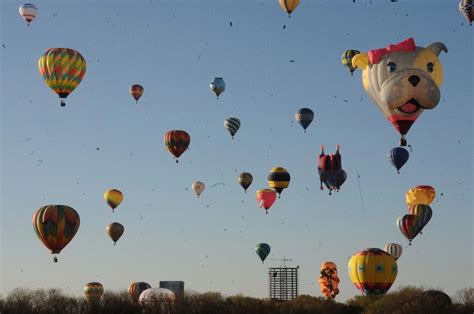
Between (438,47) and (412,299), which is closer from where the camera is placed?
(438,47)

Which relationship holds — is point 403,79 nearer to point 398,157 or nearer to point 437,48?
point 437,48

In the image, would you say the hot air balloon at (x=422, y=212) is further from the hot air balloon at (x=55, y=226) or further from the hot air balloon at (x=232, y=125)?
the hot air balloon at (x=55, y=226)

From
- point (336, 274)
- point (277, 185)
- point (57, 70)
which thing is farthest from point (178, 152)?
point (336, 274)

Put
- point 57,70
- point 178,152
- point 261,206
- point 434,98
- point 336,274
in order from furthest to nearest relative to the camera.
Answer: point 336,274, point 261,206, point 178,152, point 57,70, point 434,98

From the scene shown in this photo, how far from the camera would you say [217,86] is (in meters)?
99.5

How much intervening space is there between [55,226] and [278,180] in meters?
24.9

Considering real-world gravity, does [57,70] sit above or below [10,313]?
above

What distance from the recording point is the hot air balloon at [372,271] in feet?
285

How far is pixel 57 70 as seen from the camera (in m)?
78.8

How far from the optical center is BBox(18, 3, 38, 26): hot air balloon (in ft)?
289

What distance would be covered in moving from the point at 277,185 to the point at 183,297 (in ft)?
43.3

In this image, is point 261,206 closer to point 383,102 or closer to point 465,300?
point 465,300

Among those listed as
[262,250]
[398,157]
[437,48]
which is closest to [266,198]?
[262,250]

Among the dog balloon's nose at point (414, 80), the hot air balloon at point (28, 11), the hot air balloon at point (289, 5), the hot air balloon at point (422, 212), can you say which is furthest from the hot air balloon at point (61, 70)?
the hot air balloon at point (422, 212)
